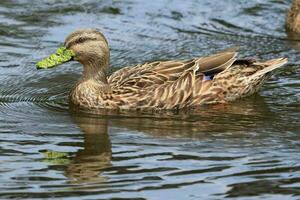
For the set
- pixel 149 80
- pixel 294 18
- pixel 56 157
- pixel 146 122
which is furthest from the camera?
pixel 294 18

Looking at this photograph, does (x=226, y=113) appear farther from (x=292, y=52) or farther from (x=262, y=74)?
(x=292, y=52)

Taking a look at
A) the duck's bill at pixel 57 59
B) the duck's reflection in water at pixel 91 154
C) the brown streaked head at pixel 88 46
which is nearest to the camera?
the duck's reflection in water at pixel 91 154

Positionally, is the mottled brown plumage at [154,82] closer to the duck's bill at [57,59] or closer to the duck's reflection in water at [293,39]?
the duck's bill at [57,59]

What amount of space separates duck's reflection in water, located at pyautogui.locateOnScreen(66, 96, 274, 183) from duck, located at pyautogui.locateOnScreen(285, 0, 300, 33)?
395cm

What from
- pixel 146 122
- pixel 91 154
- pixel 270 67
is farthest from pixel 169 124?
pixel 270 67

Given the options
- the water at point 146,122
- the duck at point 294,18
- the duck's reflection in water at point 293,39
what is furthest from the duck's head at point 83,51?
the duck at point 294,18

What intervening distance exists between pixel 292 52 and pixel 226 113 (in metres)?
3.26

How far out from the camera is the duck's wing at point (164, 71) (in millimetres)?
13508

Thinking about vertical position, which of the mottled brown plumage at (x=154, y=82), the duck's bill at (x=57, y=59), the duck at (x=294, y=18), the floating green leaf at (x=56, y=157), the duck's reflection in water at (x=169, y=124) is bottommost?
the floating green leaf at (x=56, y=157)

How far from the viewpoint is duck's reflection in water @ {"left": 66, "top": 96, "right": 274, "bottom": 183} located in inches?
440

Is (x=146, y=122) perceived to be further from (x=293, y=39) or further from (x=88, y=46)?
(x=293, y=39)

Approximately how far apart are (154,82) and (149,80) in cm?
7

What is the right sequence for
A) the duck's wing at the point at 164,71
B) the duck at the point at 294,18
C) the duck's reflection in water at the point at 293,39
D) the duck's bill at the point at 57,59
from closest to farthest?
the duck's bill at the point at 57,59
the duck's wing at the point at 164,71
the duck's reflection in water at the point at 293,39
the duck at the point at 294,18

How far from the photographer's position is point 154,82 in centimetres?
1350
